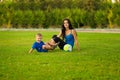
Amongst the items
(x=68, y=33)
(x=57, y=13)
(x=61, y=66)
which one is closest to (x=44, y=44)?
(x=68, y=33)

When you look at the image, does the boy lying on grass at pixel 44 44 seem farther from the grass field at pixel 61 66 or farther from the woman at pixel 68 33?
the grass field at pixel 61 66

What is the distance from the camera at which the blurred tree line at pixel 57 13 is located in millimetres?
29234

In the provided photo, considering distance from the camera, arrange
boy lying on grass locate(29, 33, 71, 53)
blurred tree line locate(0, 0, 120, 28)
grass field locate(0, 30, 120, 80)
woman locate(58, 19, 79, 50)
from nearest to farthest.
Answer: grass field locate(0, 30, 120, 80) → boy lying on grass locate(29, 33, 71, 53) → woman locate(58, 19, 79, 50) → blurred tree line locate(0, 0, 120, 28)

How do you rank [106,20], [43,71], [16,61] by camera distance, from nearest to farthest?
1. [43,71]
2. [16,61]
3. [106,20]

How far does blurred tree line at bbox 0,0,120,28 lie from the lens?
2923 cm

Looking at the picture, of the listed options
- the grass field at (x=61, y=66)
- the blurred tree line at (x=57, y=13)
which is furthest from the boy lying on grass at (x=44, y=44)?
the blurred tree line at (x=57, y=13)

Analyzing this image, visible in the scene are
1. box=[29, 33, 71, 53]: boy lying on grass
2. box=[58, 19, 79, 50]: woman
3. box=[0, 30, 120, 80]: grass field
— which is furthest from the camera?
box=[58, 19, 79, 50]: woman

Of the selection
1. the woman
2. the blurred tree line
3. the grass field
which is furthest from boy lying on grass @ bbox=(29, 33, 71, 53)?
the blurred tree line

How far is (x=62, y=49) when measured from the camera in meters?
14.8

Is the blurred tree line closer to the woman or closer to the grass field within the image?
the woman

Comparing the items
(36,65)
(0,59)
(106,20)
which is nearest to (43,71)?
(36,65)

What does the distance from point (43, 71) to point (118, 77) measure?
1751mm

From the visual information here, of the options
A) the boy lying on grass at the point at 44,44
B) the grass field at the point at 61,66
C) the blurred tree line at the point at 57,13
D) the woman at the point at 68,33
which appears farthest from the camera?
the blurred tree line at the point at 57,13

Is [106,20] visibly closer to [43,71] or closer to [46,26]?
[46,26]
